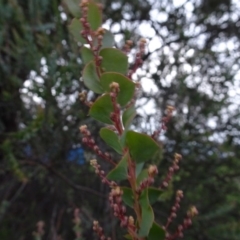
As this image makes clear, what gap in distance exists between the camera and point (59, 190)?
309 cm

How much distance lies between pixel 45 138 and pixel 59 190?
1.81 feet

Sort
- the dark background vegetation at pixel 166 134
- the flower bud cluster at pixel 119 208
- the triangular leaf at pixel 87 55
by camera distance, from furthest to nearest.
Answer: the dark background vegetation at pixel 166 134 < the triangular leaf at pixel 87 55 < the flower bud cluster at pixel 119 208

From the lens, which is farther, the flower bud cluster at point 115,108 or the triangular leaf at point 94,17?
the triangular leaf at point 94,17

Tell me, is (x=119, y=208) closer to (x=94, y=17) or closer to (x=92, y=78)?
(x=92, y=78)

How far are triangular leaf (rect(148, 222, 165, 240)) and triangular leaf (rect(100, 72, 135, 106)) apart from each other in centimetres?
18

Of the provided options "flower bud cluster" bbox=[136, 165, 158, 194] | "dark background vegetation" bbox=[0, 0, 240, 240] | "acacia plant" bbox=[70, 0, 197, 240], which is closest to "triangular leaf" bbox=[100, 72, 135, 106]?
"acacia plant" bbox=[70, 0, 197, 240]

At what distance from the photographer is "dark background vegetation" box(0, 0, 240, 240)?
2.66m

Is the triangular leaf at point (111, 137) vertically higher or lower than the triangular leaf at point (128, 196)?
Result: higher

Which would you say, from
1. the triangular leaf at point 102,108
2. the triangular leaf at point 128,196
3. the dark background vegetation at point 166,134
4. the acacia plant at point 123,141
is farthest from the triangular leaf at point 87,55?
the dark background vegetation at point 166,134

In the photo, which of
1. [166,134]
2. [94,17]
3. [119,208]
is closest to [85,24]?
[94,17]

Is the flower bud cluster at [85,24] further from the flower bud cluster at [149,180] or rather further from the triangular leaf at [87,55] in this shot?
the flower bud cluster at [149,180]

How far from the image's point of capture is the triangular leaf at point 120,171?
771 mm

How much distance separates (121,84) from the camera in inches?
31.6

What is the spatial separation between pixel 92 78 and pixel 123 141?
0.11m
